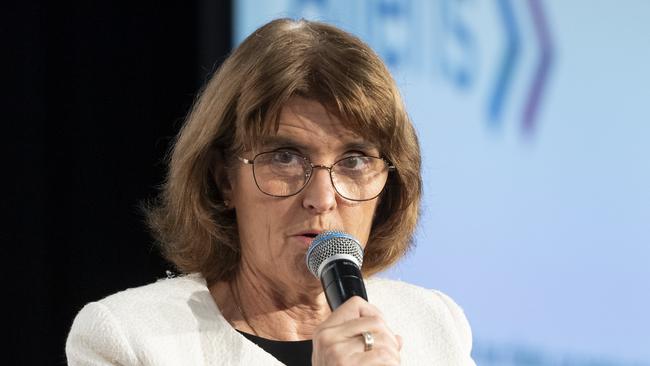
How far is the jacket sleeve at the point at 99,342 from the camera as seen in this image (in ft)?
6.61

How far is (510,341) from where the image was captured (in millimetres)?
3232

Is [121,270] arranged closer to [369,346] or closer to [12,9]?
[12,9]

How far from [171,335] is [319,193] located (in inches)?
15.9

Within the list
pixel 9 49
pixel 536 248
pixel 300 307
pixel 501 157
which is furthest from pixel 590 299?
pixel 9 49

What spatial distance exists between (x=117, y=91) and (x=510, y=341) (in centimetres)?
163

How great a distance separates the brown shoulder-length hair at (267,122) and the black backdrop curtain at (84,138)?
1.16 metres

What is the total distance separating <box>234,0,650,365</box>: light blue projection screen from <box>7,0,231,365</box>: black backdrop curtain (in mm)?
812

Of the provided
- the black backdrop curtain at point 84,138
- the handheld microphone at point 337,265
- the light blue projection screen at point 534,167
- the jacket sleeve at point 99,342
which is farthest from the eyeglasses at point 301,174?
the black backdrop curtain at point 84,138

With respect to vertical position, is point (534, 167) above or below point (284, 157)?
below

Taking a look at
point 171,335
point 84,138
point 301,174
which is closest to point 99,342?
point 171,335

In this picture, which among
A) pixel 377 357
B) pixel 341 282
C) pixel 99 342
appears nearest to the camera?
pixel 377 357

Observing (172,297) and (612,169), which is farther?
(612,169)

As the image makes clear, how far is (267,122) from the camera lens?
7.08 ft

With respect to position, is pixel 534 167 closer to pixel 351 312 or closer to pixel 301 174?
pixel 301 174
